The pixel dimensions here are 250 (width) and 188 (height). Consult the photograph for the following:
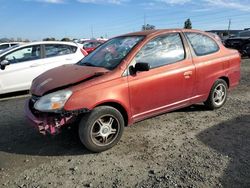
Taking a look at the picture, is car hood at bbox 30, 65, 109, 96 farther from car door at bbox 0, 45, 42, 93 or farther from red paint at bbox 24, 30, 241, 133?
car door at bbox 0, 45, 42, 93

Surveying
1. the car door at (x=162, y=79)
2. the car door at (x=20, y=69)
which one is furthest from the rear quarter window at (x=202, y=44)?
the car door at (x=20, y=69)

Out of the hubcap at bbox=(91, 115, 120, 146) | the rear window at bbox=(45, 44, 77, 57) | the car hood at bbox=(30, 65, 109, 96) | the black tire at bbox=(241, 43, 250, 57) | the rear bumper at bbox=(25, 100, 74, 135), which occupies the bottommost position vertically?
the black tire at bbox=(241, 43, 250, 57)

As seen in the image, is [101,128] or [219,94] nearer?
[101,128]

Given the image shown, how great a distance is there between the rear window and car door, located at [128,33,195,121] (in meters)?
4.82

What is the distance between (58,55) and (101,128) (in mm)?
5385

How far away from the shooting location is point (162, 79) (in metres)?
5.20

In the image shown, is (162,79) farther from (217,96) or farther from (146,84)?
(217,96)

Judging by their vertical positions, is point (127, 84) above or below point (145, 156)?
above

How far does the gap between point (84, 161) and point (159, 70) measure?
76.7 inches

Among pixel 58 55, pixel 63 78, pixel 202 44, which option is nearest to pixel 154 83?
pixel 63 78

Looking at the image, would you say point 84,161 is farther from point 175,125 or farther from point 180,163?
point 175,125

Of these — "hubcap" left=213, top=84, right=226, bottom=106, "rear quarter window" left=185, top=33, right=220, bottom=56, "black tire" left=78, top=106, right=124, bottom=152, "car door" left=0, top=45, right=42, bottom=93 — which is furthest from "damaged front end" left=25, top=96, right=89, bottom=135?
"car door" left=0, top=45, right=42, bottom=93

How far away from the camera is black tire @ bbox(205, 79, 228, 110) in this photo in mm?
6296

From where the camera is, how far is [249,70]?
476 inches
